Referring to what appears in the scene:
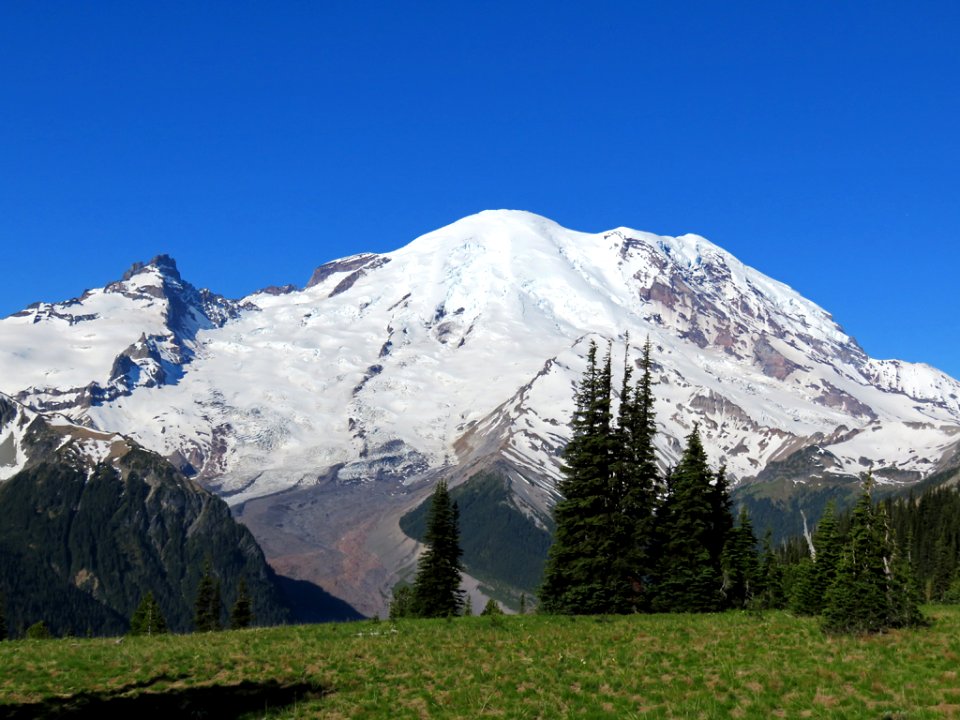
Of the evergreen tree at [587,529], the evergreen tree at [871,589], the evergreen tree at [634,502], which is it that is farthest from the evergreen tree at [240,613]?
the evergreen tree at [871,589]

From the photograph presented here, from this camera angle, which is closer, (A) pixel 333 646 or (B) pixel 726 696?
(B) pixel 726 696

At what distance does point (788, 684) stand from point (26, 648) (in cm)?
2901

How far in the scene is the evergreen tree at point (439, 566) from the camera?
272 ft

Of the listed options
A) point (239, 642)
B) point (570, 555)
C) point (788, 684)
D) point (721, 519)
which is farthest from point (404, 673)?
point (721, 519)

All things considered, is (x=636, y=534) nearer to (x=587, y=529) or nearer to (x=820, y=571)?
(x=587, y=529)

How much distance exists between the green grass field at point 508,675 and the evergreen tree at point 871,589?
1085 millimetres

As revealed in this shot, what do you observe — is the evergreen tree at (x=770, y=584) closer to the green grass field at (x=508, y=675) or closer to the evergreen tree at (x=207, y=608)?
the green grass field at (x=508, y=675)

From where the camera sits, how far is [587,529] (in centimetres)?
6022

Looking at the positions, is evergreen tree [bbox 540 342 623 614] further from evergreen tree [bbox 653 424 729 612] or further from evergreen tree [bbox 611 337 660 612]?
evergreen tree [bbox 653 424 729 612]

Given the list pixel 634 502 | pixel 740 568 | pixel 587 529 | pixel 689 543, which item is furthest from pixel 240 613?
pixel 689 543

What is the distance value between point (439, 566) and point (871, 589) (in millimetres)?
52000

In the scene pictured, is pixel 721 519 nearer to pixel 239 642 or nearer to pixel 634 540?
pixel 634 540

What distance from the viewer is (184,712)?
29.7 meters

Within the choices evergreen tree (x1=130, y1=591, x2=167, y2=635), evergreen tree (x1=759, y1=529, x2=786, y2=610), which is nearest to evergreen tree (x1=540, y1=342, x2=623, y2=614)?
evergreen tree (x1=759, y1=529, x2=786, y2=610)
